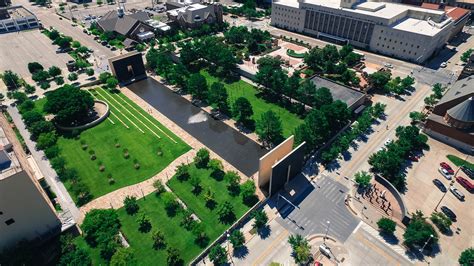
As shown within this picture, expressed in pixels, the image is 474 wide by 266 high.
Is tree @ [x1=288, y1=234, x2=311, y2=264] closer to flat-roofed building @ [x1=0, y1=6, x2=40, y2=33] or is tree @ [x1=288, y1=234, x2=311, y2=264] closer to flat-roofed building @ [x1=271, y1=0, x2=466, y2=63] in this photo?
flat-roofed building @ [x1=271, y1=0, x2=466, y2=63]

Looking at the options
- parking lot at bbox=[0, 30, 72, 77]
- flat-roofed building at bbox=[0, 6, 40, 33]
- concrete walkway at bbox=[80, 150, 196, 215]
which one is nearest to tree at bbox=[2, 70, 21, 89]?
parking lot at bbox=[0, 30, 72, 77]

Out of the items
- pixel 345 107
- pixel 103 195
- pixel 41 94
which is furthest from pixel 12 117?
pixel 345 107

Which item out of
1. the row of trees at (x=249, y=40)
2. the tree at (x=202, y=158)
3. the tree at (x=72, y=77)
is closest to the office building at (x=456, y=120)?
the tree at (x=202, y=158)

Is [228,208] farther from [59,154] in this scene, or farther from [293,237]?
[59,154]

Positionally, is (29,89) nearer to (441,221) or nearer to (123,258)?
(123,258)

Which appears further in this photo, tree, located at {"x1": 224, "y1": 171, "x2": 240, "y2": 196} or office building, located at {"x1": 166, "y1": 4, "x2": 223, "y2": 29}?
office building, located at {"x1": 166, "y1": 4, "x2": 223, "y2": 29}

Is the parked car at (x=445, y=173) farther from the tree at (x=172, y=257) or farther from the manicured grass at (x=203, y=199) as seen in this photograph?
the tree at (x=172, y=257)

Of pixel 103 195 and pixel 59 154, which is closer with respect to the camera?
pixel 103 195

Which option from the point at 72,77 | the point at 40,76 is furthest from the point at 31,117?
the point at 40,76
